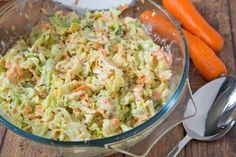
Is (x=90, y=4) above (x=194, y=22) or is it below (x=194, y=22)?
above

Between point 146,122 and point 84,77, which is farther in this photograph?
point 84,77

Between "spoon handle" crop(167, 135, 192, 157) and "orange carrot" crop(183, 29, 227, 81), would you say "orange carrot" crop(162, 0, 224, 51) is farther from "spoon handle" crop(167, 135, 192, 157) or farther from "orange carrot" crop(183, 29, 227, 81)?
"spoon handle" crop(167, 135, 192, 157)

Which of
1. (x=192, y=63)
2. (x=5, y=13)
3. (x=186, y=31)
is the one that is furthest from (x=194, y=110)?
(x=5, y=13)

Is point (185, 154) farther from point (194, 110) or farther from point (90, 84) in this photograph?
point (90, 84)

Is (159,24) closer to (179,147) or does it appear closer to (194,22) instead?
(194,22)

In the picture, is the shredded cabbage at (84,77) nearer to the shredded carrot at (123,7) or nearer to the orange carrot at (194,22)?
the shredded carrot at (123,7)

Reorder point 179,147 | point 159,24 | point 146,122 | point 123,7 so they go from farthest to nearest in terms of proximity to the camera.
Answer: point 123,7 → point 159,24 → point 179,147 → point 146,122

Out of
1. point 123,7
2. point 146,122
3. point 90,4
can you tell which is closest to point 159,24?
point 123,7
